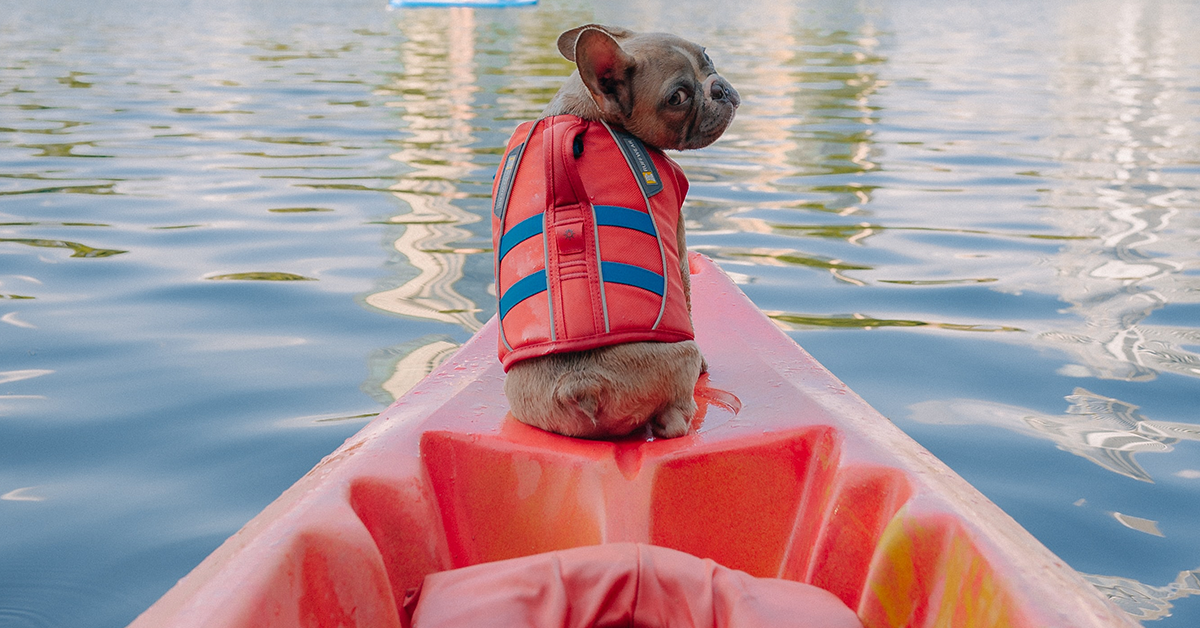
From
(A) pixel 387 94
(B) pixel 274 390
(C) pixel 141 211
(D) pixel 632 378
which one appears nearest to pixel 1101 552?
(D) pixel 632 378

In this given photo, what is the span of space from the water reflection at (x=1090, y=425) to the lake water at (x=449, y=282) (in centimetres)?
1

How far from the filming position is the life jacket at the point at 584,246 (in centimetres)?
222

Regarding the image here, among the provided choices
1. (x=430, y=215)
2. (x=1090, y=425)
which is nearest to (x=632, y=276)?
(x=1090, y=425)

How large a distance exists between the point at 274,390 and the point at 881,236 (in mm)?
3780

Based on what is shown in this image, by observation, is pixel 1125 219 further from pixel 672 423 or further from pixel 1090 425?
pixel 672 423

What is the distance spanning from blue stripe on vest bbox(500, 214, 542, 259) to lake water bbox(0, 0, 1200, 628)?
1.23m

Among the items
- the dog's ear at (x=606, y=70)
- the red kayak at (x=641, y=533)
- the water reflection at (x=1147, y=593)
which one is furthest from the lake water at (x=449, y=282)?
the dog's ear at (x=606, y=70)

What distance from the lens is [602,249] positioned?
7.36 ft

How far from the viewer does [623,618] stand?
1768mm

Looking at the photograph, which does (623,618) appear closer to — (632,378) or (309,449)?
(632,378)

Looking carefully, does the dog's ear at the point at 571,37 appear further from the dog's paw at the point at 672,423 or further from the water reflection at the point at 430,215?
the water reflection at the point at 430,215

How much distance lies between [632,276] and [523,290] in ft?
0.90


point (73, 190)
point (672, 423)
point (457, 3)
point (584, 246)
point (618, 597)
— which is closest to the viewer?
point (618, 597)

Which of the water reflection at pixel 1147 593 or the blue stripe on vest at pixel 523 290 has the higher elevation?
the blue stripe on vest at pixel 523 290
